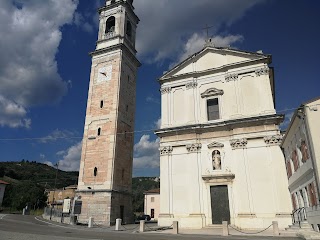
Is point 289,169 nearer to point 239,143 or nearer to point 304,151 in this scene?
point 239,143

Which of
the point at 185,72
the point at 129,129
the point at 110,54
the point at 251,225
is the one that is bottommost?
the point at 251,225

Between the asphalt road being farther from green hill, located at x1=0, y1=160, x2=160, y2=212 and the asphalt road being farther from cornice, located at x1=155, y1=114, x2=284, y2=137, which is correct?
green hill, located at x1=0, y1=160, x2=160, y2=212

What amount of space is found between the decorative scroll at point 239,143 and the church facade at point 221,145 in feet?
0.24

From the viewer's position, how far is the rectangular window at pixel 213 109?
869 inches

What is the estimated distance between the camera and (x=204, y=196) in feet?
65.1

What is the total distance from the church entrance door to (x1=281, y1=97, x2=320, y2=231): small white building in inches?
172

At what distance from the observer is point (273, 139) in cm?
1909

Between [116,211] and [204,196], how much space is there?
8.88 m

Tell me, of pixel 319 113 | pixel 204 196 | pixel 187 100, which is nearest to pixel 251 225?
pixel 204 196

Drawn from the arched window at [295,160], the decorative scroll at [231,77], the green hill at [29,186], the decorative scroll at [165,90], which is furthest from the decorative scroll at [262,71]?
the green hill at [29,186]

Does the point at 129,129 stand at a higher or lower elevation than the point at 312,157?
higher

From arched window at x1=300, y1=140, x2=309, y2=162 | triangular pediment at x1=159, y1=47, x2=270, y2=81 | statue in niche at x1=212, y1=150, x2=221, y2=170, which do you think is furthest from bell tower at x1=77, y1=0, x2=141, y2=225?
arched window at x1=300, y1=140, x2=309, y2=162

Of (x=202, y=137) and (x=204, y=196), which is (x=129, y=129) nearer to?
(x=202, y=137)

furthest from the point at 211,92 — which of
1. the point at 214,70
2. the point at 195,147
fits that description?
the point at 195,147
